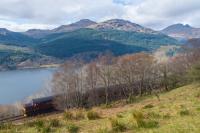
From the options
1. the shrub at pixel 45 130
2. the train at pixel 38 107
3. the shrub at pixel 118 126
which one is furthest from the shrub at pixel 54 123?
the train at pixel 38 107

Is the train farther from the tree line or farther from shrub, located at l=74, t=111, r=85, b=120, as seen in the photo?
shrub, located at l=74, t=111, r=85, b=120

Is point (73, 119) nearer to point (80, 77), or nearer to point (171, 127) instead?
point (171, 127)

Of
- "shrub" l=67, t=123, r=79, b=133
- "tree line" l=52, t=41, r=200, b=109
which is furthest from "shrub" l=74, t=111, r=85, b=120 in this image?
"tree line" l=52, t=41, r=200, b=109

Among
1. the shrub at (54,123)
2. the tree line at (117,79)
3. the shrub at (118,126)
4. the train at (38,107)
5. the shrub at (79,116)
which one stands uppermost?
the shrub at (118,126)

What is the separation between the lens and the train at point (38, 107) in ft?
156

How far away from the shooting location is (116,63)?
72.1 metres

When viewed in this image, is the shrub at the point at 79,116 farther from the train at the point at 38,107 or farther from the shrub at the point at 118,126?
the train at the point at 38,107

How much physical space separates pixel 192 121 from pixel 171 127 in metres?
0.82

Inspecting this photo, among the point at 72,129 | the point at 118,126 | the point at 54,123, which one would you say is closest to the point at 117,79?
the point at 54,123

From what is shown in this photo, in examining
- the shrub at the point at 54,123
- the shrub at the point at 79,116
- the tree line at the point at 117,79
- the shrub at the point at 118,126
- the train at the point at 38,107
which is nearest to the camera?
the shrub at the point at 118,126

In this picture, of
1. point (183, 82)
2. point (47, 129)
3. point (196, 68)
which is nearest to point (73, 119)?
point (47, 129)

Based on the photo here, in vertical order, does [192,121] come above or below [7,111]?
above

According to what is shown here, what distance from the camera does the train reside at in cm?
4762

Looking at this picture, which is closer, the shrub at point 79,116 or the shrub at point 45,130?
the shrub at point 45,130
